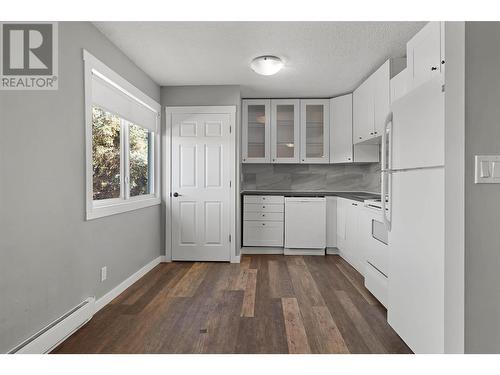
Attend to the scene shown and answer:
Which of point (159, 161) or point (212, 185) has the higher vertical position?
point (159, 161)

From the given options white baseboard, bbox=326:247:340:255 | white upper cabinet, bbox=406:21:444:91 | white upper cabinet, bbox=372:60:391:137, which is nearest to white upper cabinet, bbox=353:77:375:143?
white upper cabinet, bbox=372:60:391:137

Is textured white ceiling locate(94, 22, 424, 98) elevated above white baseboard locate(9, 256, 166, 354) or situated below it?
above

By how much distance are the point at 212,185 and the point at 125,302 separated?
1.88 meters

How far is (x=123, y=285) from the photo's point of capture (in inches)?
123

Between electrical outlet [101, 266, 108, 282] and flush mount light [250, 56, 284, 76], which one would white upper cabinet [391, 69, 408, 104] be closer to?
flush mount light [250, 56, 284, 76]

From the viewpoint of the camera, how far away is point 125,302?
9.28 ft

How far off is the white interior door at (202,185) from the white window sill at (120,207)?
1.41 feet

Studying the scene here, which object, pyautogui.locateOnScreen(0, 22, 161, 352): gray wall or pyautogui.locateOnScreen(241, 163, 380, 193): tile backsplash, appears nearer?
pyautogui.locateOnScreen(0, 22, 161, 352): gray wall

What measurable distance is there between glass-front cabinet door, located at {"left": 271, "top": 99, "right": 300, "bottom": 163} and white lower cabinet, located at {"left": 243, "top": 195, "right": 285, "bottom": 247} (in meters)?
0.69

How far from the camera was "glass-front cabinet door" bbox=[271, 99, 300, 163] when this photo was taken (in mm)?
4867

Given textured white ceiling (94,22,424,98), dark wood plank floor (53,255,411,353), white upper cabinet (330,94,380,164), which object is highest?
textured white ceiling (94,22,424,98)

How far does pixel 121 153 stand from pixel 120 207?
611mm
